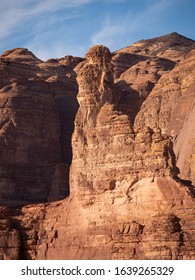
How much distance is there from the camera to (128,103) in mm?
70938

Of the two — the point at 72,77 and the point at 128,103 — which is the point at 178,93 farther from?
the point at 72,77

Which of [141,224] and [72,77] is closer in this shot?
[141,224]

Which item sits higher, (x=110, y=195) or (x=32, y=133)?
(x=32, y=133)

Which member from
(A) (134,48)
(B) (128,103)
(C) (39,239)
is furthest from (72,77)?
(A) (134,48)

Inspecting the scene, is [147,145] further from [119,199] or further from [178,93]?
[178,93]

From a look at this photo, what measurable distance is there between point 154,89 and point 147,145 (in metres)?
19.9

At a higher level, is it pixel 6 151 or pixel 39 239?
pixel 6 151

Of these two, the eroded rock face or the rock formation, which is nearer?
the rock formation

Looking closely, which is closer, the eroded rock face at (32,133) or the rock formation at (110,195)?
the rock formation at (110,195)

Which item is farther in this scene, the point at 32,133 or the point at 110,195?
the point at 32,133
